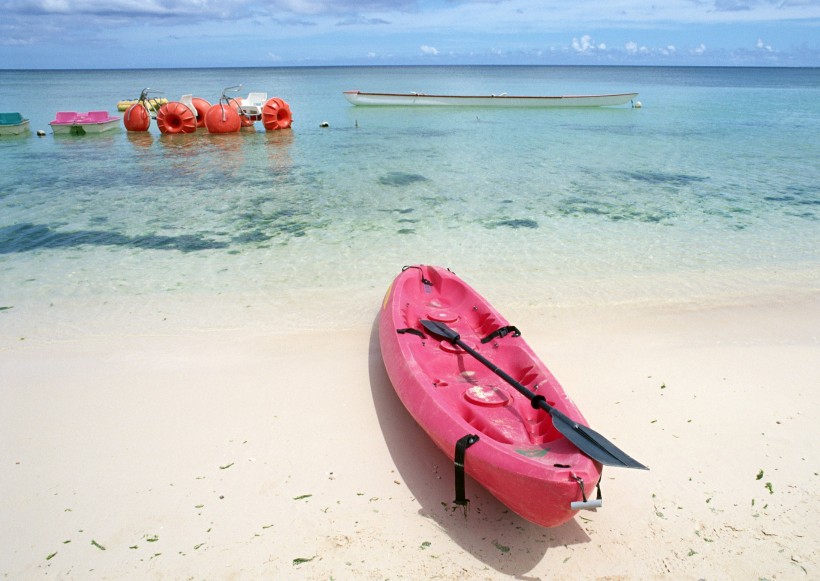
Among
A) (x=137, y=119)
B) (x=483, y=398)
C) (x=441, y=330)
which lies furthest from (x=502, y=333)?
(x=137, y=119)

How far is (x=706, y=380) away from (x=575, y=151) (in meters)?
14.2

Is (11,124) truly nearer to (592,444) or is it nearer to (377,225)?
(377,225)

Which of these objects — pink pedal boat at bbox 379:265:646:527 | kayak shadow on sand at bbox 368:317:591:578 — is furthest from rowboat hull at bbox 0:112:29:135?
kayak shadow on sand at bbox 368:317:591:578

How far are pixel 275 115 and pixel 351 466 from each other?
848 inches

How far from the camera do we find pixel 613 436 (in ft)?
13.9

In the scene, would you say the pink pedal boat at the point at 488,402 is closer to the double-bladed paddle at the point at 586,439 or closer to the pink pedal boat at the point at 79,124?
the double-bladed paddle at the point at 586,439

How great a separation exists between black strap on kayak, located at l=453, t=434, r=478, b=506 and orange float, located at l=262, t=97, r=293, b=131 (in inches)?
869

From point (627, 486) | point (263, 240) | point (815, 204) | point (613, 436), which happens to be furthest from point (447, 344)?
point (815, 204)

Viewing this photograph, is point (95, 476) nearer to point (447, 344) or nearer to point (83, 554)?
point (83, 554)

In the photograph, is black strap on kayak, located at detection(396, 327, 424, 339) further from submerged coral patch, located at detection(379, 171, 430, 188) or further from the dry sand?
Result: submerged coral patch, located at detection(379, 171, 430, 188)

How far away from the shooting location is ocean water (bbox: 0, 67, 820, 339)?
725 cm

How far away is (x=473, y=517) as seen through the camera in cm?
345

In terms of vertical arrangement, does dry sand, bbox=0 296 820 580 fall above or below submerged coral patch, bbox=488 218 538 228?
below

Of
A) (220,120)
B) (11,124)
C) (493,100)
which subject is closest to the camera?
(11,124)
